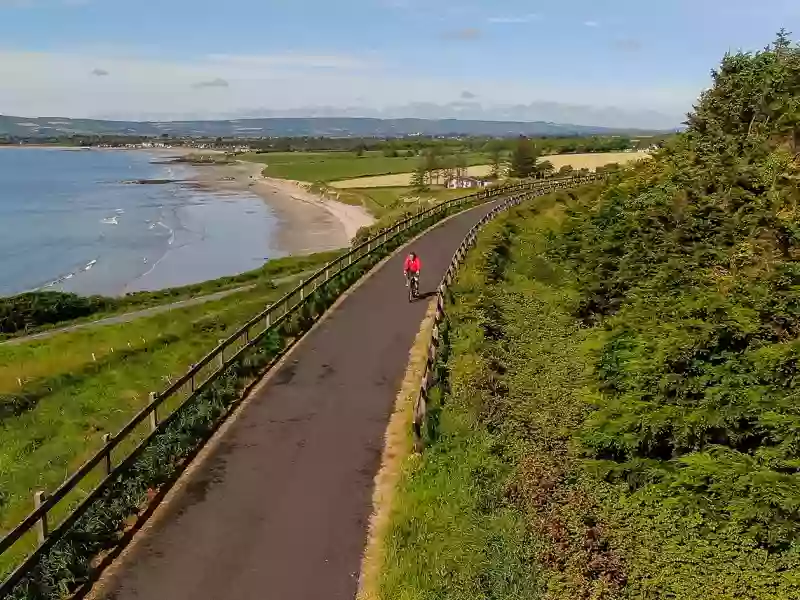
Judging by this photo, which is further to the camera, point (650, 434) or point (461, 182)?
point (461, 182)

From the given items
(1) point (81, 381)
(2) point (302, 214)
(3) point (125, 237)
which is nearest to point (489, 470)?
(1) point (81, 381)

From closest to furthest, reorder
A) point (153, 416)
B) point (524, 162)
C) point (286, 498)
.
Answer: point (286, 498) → point (153, 416) → point (524, 162)

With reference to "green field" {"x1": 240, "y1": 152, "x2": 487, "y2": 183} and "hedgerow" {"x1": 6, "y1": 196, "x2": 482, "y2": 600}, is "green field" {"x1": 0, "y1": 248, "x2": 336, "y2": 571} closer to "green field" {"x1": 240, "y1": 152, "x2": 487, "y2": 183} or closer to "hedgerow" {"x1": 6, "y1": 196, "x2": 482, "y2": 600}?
"hedgerow" {"x1": 6, "y1": 196, "x2": 482, "y2": 600}

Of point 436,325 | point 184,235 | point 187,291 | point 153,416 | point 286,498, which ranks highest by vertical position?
point 436,325

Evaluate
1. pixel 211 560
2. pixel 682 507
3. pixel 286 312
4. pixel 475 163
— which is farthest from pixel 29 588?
pixel 475 163

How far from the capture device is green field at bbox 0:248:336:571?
1602 cm

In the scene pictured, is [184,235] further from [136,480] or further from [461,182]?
[136,480]

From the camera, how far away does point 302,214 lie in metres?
101

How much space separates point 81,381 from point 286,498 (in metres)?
13.7

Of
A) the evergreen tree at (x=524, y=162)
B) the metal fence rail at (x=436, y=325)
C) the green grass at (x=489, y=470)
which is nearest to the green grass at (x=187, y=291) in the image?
the metal fence rail at (x=436, y=325)

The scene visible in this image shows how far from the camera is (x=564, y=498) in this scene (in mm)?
13523

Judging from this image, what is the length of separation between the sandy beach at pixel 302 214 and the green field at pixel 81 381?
117ft

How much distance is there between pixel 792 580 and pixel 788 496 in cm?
111

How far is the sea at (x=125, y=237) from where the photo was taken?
59.2m
